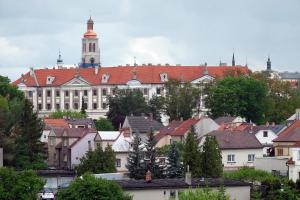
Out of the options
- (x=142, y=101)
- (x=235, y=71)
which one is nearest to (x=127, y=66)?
(x=235, y=71)

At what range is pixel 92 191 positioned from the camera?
57500 millimetres

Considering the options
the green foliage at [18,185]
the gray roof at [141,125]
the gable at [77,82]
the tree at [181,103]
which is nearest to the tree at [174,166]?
the green foliage at [18,185]

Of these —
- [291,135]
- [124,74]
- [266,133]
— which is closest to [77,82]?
[124,74]

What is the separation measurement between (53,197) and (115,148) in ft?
85.7

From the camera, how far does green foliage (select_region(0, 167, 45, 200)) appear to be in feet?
197

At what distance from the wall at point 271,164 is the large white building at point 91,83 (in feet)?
321

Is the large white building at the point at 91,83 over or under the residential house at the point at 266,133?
over

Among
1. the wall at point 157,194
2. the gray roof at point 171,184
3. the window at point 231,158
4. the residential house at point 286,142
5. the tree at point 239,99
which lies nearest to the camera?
the wall at point 157,194

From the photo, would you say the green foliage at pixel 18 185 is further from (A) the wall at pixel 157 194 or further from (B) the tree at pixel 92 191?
(A) the wall at pixel 157 194

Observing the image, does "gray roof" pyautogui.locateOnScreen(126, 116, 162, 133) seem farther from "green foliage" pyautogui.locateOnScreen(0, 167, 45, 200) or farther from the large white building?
the large white building

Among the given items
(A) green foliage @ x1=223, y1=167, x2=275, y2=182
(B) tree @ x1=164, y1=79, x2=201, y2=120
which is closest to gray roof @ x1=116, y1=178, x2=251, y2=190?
(A) green foliage @ x1=223, y1=167, x2=275, y2=182

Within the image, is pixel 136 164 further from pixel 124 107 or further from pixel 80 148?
pixel 124 107

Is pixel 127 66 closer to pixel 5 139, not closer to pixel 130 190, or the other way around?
pixel 5 139

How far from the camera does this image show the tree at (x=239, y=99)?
461 ft
